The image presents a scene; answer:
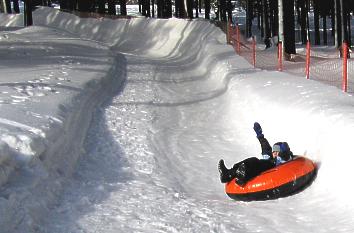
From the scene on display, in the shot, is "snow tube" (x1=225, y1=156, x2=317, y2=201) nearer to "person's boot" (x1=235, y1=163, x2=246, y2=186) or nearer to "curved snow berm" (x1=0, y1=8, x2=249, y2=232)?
"person's boot" (x1=235, y1=163, x2=246, y2=186)

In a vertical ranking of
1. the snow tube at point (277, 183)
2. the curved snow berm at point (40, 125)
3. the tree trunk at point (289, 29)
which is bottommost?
the snow tube at point (277, 183)

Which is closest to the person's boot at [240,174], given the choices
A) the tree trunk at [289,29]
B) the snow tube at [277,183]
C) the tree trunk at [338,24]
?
the snow tube at [277,183]

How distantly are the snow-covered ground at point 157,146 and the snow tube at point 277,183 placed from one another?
0.13 metres

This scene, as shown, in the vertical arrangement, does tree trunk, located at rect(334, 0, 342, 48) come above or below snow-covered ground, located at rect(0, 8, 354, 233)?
above

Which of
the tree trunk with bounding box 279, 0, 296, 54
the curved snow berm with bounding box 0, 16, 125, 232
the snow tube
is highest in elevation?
the tree trunk with bounding box 279, 0, 296, 54

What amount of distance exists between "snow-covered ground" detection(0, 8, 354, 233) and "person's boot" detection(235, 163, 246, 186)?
302 millimetres

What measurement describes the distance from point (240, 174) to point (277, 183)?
0.51 metres

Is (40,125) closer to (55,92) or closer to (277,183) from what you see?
Answer: (55,92)

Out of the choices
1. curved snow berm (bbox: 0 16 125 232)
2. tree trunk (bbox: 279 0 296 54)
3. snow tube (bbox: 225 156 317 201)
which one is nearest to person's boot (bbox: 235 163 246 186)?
snow tube (bbox: 225 156 317 201)

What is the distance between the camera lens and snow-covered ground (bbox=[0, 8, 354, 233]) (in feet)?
19.8

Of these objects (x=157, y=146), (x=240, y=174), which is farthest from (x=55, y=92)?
(x=240, y=174)

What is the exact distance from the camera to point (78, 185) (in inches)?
282

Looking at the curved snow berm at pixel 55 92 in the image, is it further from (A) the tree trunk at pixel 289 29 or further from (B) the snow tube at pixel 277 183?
(B) the snow tube at pixel 277 183

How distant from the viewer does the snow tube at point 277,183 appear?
6.75 meters
